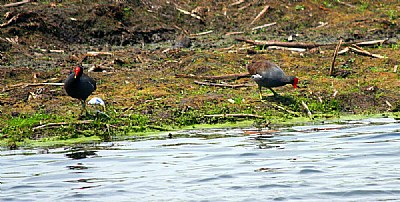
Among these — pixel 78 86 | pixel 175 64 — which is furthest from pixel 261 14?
pixel 78 86

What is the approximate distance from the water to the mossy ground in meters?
1.24

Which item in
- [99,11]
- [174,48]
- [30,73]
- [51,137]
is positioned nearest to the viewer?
[51,137]

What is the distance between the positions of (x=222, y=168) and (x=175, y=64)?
762 cm

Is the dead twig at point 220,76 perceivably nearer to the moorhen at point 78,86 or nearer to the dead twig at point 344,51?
the dead twig at point 344,51

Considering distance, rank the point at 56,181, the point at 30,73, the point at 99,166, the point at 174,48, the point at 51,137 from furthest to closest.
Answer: the point at 174,48 < the point at 30,73 < the point at 51,137 < the point at 99,166 < the point at 56,181

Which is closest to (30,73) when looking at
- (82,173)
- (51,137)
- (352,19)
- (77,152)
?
(51,137)

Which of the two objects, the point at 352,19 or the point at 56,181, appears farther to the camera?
the point at 352,19

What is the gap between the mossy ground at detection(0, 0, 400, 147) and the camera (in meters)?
15.0

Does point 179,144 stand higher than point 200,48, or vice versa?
point 200,48

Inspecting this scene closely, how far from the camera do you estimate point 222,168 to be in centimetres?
1134

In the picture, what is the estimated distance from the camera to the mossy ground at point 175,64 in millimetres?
14984

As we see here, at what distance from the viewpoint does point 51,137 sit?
13.7 m

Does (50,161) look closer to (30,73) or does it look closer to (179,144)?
(179,144)

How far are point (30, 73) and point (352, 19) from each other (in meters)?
9.45
